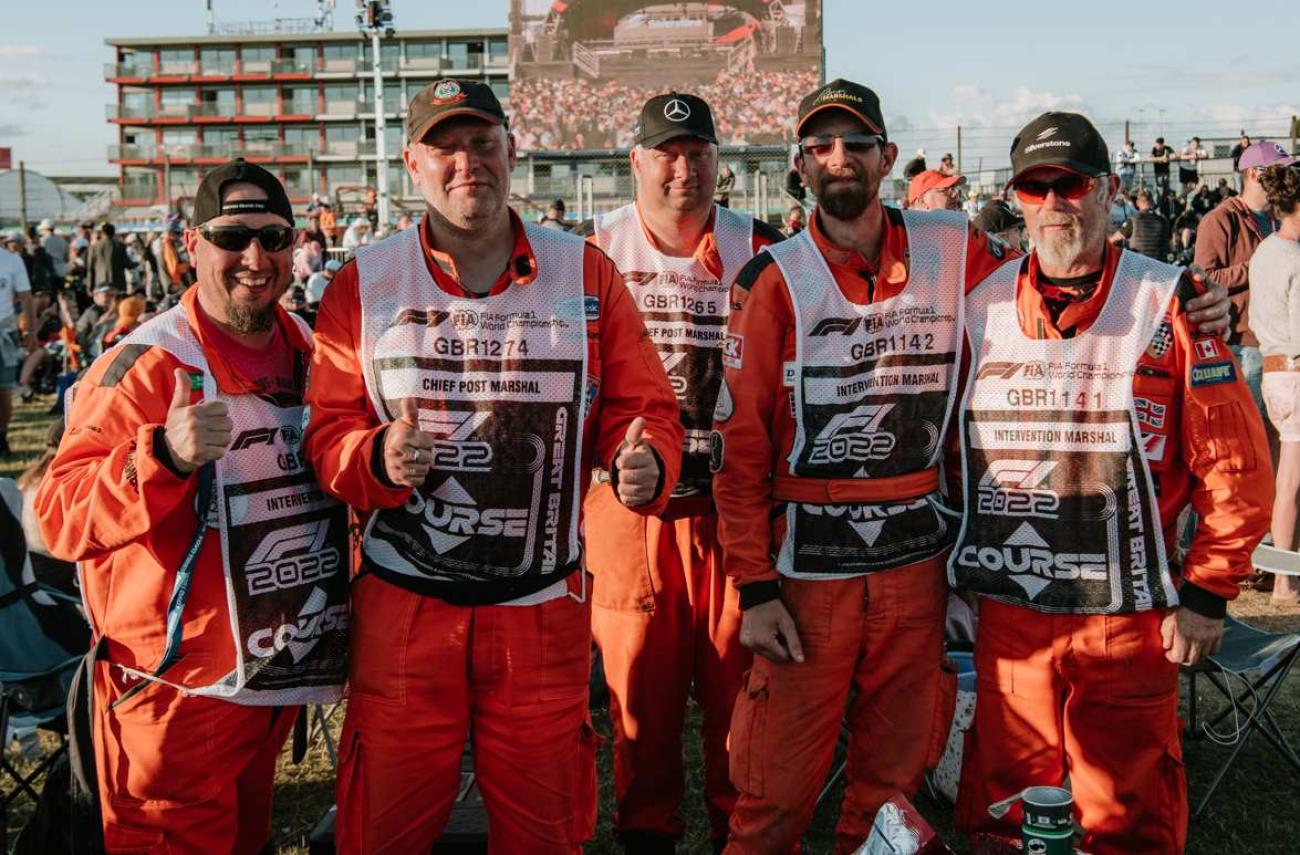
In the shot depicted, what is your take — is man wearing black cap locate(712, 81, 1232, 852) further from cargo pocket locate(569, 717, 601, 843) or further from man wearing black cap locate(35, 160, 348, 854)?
man wearing black cap locate(35, 160, 348, 854)

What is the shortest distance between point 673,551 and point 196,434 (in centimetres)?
170

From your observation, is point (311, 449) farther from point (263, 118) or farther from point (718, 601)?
point (263, 118)

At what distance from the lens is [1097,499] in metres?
2.96

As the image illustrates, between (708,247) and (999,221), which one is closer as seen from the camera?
(708,247)

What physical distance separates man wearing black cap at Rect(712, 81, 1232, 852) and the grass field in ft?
3.63

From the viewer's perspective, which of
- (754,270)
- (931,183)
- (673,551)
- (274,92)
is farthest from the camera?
(274,92)

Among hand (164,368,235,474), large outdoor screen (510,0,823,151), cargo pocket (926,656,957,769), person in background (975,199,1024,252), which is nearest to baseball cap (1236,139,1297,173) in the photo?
person in background (975,199,1024,252)

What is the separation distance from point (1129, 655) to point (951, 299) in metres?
1.05

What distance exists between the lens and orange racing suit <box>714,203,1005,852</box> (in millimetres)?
3127

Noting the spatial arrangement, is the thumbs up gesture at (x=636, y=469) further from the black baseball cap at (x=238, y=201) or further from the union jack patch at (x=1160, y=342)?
the union jack patch at (x=1160, y=342)

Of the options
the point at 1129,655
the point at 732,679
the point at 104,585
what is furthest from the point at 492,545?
the point at 1129,655

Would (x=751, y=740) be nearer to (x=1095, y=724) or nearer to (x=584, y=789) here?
(x=584, y=789)

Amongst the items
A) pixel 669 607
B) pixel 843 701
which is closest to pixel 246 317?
pixel 669 607

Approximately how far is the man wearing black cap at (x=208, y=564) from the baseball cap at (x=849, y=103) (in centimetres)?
147
